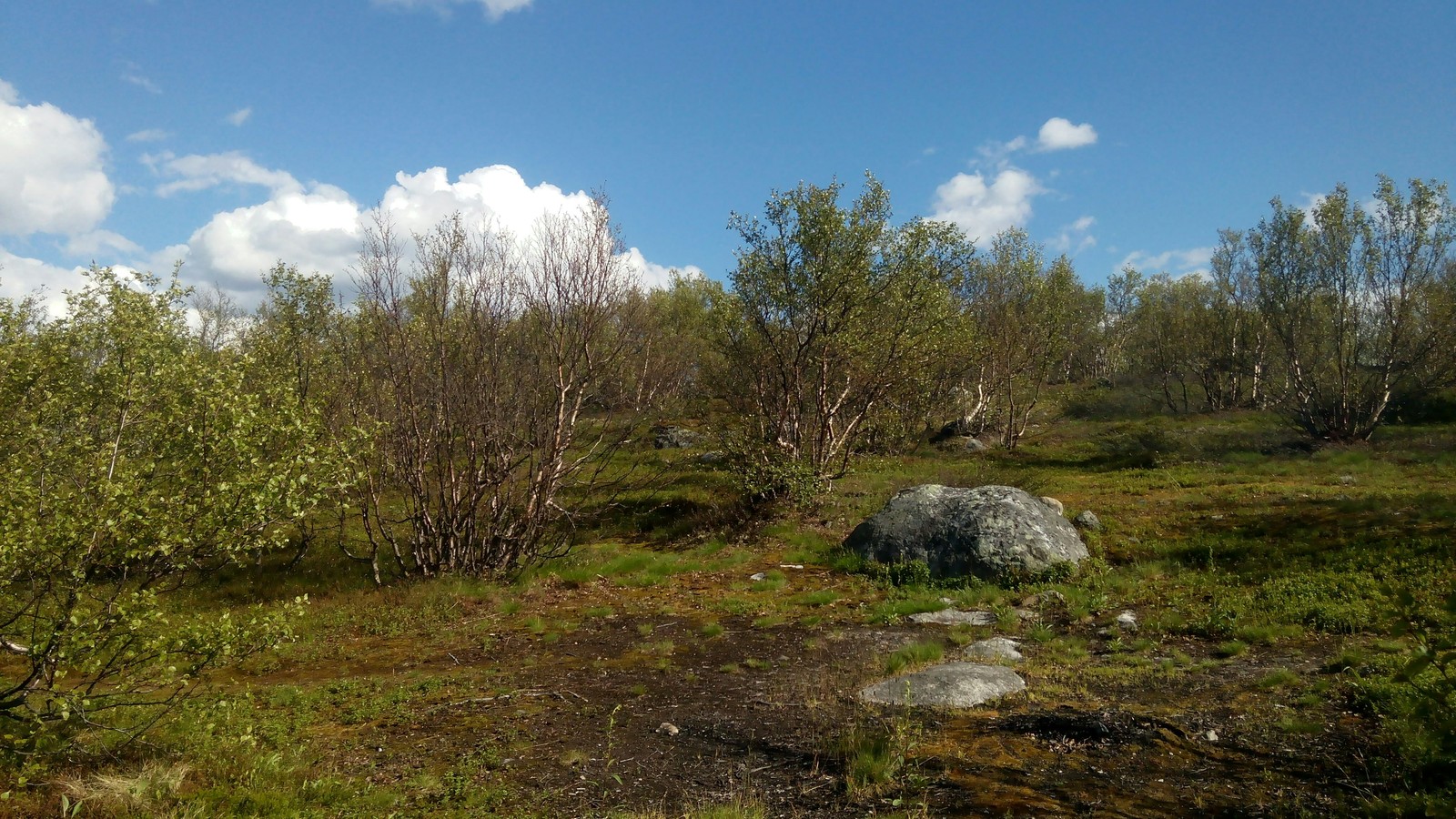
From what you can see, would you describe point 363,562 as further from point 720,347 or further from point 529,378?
point 720,347

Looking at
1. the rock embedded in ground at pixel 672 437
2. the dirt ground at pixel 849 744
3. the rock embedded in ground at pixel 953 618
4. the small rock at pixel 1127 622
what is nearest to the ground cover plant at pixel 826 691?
the dirt ground at pixel 849 744

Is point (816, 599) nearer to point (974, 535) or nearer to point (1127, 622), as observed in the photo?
point (974, 535)

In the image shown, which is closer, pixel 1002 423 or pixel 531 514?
pixel 531 514

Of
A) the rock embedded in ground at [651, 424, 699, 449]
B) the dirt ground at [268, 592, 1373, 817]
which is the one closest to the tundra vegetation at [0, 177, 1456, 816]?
the dirt ground at [268, 592, 1373, 817]

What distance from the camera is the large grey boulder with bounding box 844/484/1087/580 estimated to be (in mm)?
14648

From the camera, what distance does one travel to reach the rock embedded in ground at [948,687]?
839cm

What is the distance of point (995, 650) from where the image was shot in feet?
34.6

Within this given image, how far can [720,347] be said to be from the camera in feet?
78.9

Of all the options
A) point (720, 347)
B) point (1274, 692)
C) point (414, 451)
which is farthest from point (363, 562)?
point (1274, 692)

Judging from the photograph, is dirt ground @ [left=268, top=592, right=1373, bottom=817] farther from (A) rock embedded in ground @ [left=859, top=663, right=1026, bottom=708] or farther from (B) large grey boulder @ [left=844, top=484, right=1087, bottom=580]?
(B) large grey boulder @ [left=844, top=484, right=1087, bottom=580]

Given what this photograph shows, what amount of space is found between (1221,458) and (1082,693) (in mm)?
22372

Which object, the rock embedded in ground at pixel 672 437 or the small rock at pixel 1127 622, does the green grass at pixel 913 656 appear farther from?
the rock embedded in ground at pixel 672 437

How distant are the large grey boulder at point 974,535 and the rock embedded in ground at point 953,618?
1837 mm

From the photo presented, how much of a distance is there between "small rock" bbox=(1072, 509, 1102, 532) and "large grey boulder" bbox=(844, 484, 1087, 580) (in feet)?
2.88
